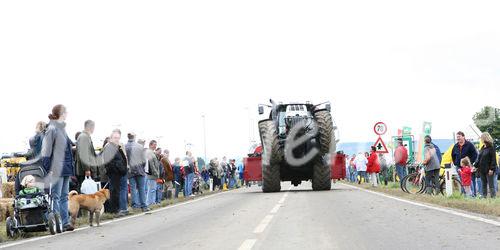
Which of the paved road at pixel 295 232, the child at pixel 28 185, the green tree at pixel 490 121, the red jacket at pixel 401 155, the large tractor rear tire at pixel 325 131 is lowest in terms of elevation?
the paved road at pixel 295 232

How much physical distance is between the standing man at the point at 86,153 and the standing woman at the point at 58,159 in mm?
1570

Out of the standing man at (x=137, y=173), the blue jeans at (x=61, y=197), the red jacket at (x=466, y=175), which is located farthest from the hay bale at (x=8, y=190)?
the red jacket at (x=466, y=175)

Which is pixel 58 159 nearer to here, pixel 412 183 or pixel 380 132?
pixel 412 183

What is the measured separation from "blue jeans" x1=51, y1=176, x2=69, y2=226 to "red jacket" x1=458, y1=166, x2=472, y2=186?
1078 cm

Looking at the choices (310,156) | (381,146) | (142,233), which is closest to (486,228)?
(142,233)

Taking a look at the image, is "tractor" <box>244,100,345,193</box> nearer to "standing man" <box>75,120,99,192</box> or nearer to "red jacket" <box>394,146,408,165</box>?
"red jacket" <box>394,146,408,165</box>

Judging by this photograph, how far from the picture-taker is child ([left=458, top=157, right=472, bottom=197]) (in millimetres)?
18266

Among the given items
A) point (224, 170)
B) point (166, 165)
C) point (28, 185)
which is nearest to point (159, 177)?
point (166, 165)

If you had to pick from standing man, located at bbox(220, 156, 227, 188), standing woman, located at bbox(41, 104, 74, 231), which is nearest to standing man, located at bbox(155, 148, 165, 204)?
standing woman, located at bbox(41, 104, 74, 231)

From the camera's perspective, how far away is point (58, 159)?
39.2 feet

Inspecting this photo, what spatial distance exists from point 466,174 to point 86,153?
33.1 ft

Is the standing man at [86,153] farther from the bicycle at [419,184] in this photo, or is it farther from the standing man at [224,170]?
the standing man at [224,170]

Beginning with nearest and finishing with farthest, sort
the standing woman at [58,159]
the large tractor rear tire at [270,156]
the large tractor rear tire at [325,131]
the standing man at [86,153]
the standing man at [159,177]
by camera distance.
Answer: the standing woman at [58,159]
the standing man at [86,153]
the standing man at [159,177]
the large tractor rear tire at [325,131]
the large tractor rear tire at [270,156]

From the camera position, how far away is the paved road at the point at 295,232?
861cm
